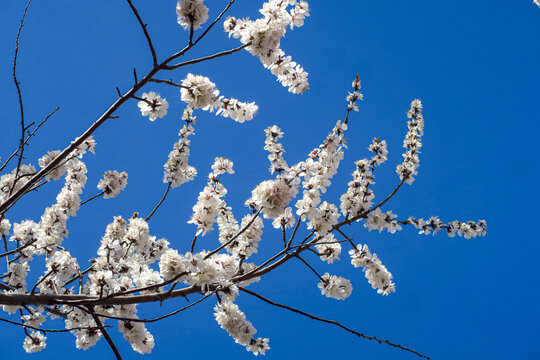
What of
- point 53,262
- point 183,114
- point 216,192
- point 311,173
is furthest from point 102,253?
point 311,173

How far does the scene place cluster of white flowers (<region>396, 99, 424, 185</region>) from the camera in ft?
15.6

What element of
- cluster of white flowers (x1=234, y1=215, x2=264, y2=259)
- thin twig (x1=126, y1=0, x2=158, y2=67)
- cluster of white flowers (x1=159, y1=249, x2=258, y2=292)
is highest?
thin twig (x1=126, y1=0, x2=158, y2=67)

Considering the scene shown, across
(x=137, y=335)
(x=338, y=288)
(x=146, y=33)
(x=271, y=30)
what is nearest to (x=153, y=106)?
(x=146, y=33)

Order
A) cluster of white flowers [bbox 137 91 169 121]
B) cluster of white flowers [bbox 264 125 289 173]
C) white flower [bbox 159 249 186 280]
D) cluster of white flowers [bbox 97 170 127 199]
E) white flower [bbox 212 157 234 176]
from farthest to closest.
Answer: cluster of white flowers [bbox 97 170 127 199], white flower [bbox 212 157 234 176], cluster of white flowers [bbox 264 125 289 173], cluster of white flowers [bbox 137 91 169 121], white flower [bbox 159 249 186 280]

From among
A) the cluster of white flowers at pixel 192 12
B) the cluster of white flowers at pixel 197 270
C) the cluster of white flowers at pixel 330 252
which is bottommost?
the cluster of white flowers at pixel 197 270

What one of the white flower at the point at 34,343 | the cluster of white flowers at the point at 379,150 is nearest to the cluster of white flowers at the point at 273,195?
the cluster of white flowers at the point at 379,150

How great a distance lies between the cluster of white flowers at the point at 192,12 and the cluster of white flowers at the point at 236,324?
2.40 meters

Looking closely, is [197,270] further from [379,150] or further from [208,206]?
[379,150]

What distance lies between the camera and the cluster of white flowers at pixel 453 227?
15.7 feet

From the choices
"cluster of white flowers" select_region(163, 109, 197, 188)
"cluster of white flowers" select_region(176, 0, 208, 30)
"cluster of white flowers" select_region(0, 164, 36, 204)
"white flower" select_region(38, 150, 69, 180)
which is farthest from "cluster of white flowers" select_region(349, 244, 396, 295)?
"cluster of white flowers" select_region(0, 164, 36, 204)

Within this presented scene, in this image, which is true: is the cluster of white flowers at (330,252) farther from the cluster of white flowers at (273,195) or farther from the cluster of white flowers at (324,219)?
the cluster of white flowers at (273,195)

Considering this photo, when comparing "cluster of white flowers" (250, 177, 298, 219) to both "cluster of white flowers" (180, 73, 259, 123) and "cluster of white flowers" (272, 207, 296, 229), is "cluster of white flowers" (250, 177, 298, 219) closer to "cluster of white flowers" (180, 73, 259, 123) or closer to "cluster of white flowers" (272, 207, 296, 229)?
"cluster of white flowers" (272, 207, 296, 229)

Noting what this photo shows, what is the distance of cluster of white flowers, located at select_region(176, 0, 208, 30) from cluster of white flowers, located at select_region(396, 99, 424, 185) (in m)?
2.83

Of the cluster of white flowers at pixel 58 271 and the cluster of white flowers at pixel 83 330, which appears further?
the cluster of white flowers at pixel 83 330
